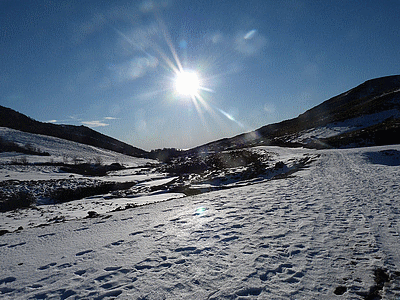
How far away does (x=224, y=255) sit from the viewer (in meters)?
4.91

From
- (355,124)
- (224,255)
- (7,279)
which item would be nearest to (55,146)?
(7,279)

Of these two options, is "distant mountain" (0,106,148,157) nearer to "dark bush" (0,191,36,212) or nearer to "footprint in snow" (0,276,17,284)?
"dark bush" (0,191,36,212)

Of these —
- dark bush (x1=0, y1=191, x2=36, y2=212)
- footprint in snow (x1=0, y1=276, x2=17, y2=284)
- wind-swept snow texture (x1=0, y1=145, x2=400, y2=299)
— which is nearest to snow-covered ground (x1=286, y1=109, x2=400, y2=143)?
wind-swept snow texture (x1=0, y1=145, x2=400, y2=299)

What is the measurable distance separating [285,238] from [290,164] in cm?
1870

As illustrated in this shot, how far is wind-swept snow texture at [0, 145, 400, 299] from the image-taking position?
374cm

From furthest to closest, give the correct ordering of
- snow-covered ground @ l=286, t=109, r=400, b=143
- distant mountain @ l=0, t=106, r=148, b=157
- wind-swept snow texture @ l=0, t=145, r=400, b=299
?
distant mountain @ l=0, t=106, r=148, b=157 < snow-covered ground @ l=286, t=109, r=400, b=143 < wind-swept snow texture @ l=0, t=145, r=400, b=299

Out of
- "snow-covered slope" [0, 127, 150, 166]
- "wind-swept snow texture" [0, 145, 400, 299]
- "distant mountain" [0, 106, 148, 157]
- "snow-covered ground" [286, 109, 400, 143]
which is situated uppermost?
"distant mountain" [0, 106, 148, 157]

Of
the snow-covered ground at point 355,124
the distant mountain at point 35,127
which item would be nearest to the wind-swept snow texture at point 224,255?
the snow-covered ground at point 355,124

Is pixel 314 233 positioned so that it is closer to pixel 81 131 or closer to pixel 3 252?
pixel 3 252

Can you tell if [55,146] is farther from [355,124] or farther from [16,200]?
[355,124]

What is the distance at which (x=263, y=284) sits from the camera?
377 cm

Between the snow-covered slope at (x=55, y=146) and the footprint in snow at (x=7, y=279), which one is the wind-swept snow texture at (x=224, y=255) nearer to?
the footprint in snow at (x=7, y=279)

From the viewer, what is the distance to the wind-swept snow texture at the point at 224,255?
3.74 m

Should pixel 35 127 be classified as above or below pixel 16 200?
above
